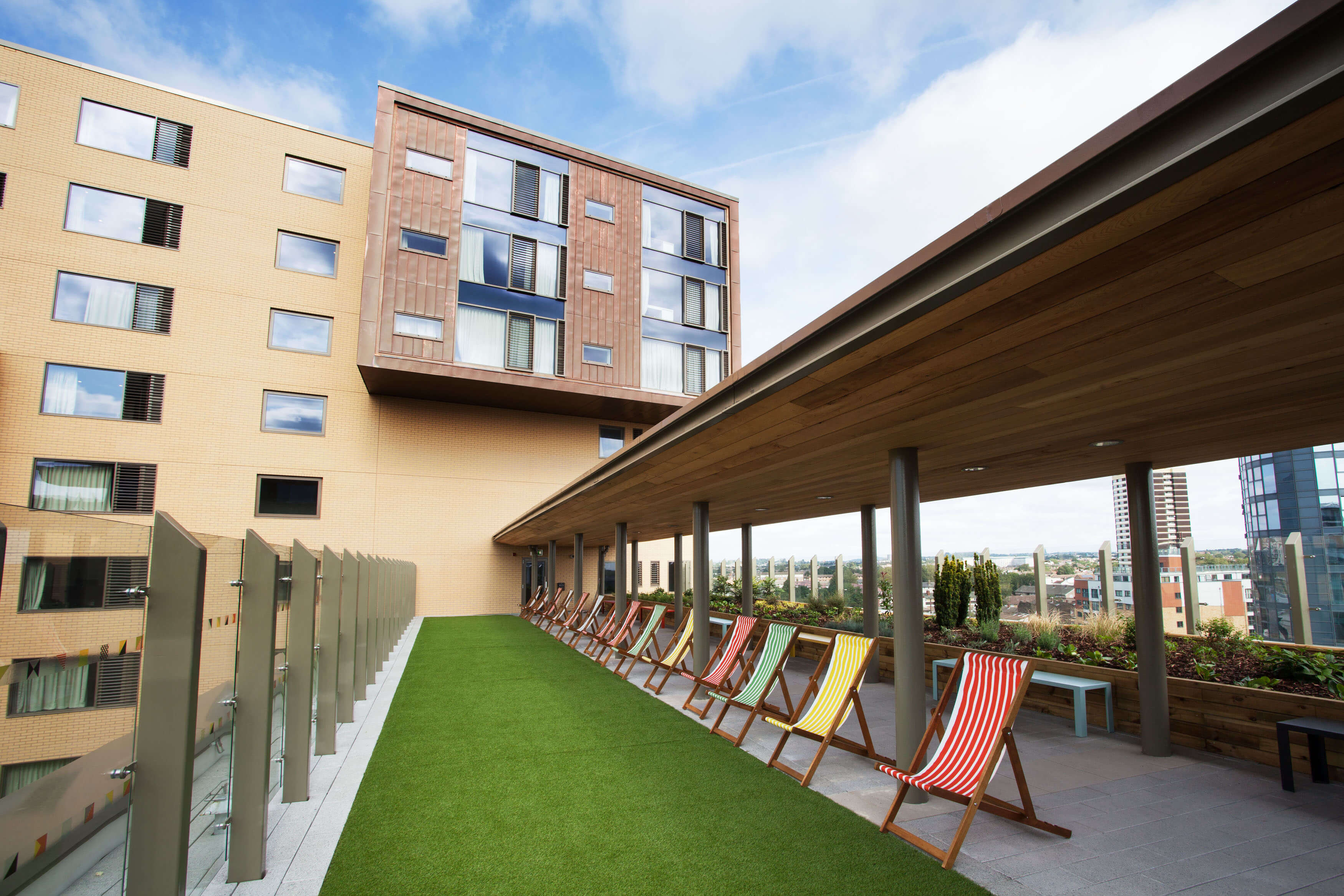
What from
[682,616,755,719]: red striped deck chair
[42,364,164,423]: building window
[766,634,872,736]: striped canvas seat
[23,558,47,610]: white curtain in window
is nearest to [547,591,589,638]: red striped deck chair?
[682,616,755,719]: red striped deck chair

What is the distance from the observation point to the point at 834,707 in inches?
193

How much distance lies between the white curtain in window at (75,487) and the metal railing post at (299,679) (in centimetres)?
1573

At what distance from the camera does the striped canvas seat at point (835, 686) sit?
4785mm

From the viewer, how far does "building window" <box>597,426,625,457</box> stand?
21.3 m

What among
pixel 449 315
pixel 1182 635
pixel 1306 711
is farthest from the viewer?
pixel 449 315

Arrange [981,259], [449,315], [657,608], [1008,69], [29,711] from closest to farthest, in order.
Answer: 1. [29,711]
2. [981,259]
3. [657,608]
4. [1008,69]
5. [449,315]

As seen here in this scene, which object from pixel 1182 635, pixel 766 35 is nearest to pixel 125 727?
pixel 1182 635

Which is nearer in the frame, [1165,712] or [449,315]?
[1165,712]

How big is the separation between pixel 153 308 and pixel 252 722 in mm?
17991

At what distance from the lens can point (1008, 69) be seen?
45.8 feet

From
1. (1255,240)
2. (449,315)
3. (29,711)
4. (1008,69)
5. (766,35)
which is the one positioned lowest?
(29,711)

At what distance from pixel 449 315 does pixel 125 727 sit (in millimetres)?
16647

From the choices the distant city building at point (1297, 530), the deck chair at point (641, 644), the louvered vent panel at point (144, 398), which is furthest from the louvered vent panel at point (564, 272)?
the distant city building at point (1297, 530)

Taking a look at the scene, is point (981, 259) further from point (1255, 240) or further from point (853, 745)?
point (853, 745)
